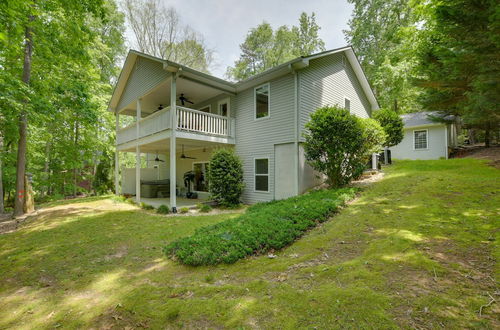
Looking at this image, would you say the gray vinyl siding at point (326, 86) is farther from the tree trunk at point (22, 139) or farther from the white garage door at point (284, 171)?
the tree trunk at point (22, 139)

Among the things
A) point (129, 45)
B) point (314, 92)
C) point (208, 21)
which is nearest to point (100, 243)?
point (314, 92)

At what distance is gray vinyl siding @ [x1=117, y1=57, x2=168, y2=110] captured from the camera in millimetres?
10742

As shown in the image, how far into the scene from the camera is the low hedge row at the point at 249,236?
4.14 metres

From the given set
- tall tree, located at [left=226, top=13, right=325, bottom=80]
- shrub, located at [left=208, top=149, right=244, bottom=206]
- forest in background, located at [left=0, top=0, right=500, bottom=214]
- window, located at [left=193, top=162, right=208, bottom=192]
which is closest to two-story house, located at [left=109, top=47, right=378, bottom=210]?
window, located at [left=193, top=162, right=208, bottom=192]

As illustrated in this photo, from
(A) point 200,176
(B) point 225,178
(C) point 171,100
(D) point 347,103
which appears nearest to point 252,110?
(B) point 225,178

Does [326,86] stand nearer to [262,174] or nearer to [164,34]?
[262,174]

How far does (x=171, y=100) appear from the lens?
9.20 meters

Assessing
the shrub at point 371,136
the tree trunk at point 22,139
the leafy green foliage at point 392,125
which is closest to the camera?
the shrub at point 371,136

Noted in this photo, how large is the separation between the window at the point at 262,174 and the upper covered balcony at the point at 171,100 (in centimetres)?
195

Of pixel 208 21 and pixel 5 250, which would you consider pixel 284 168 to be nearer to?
pixel 5 250

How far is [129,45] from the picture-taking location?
2209 cm

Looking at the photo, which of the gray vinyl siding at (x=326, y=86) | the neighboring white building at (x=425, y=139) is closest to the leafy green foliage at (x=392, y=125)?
the gray vinyl siding at (x=326, y=86)

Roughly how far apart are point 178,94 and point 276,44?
66.0 feet

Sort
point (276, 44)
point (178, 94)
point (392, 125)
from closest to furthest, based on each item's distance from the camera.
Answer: point (178, 94)
point (392, 125)
point (276, 44)
